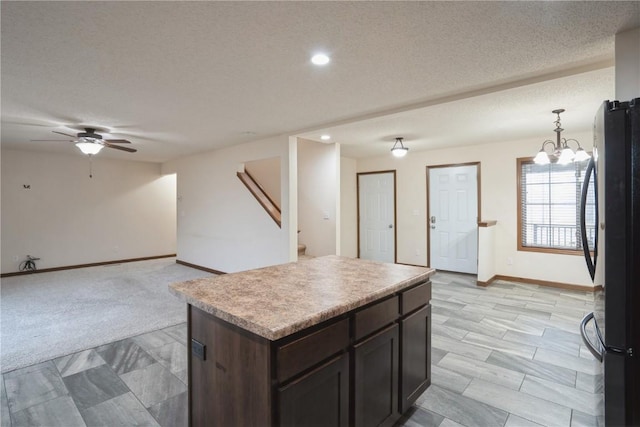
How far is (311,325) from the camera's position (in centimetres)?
132

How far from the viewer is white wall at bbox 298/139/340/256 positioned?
5211mm

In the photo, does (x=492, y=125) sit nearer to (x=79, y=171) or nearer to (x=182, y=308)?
(x=182, y=308)

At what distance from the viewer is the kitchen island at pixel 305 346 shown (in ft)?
4.15

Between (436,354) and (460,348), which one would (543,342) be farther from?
(436,354)

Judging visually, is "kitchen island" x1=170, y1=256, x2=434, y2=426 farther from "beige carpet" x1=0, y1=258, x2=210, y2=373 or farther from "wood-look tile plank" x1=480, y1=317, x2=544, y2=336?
"beige carpet" x1=0, y1=258, x2=210, y2=373

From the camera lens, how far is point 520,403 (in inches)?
85.6

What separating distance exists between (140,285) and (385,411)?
4.91 meters

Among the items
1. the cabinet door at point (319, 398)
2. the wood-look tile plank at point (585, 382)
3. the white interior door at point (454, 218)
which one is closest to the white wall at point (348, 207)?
the white interior door at point (454, 218)

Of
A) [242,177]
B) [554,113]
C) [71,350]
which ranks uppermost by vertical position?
[554,113]

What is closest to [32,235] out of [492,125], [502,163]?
[492,125]

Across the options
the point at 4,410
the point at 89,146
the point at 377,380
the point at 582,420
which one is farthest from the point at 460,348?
the point at 89,146

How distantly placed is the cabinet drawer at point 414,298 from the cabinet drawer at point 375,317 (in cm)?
9

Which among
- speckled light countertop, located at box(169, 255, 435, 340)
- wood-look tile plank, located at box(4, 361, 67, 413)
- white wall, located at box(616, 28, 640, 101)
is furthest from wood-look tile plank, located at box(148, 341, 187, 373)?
white wall, located at box(616, 28, 640, 101)

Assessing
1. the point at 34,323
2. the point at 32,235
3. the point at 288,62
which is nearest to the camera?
the point at 288,62
